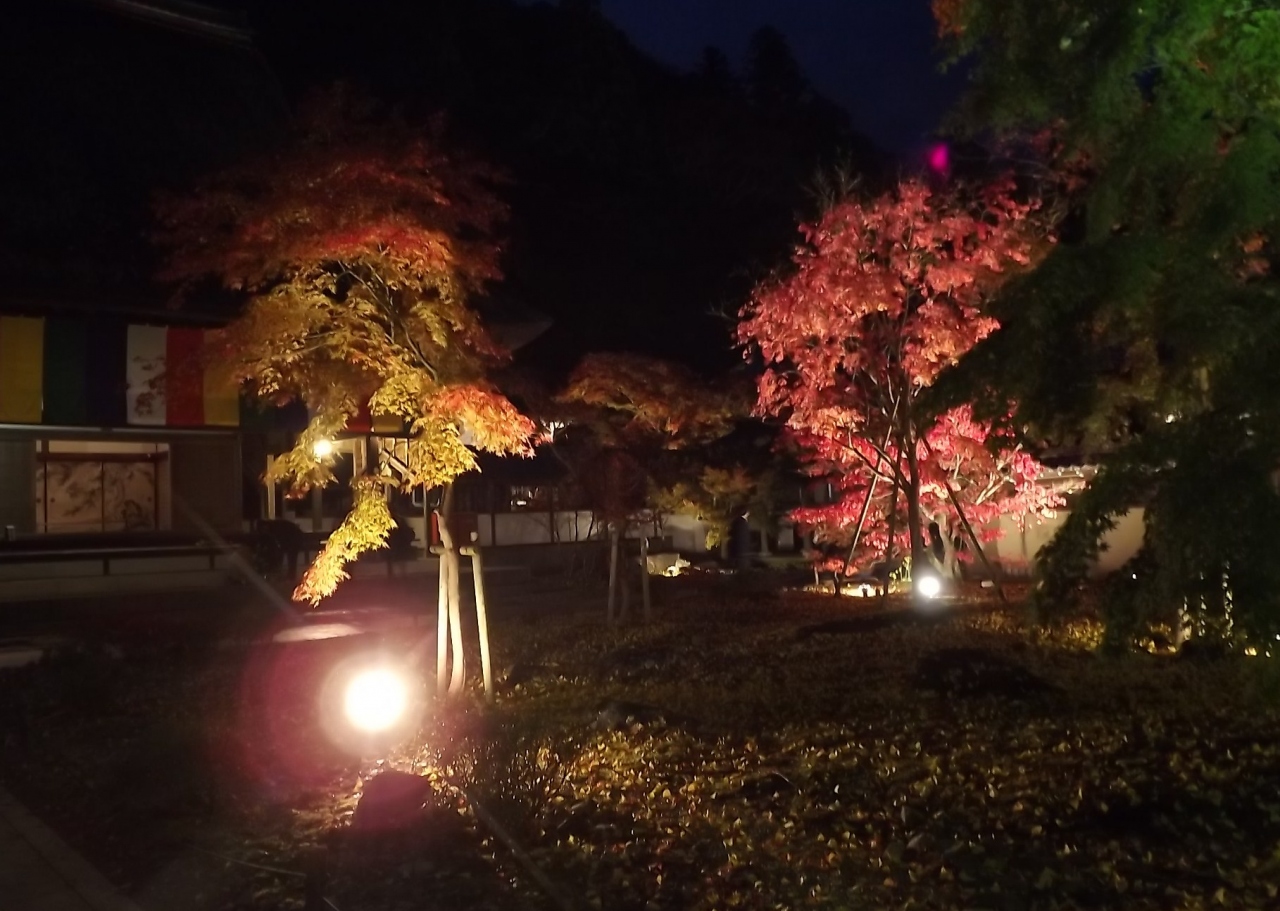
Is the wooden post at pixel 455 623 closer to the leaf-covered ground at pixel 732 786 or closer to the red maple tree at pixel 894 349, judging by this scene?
the leaf-covered ground at pixel 732 786

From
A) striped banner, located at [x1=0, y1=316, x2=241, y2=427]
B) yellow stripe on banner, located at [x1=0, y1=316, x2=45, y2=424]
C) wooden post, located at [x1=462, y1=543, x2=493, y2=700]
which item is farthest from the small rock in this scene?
yellow stripe on banner, located at [x1=0, y1=316, x2=45, y2=424]

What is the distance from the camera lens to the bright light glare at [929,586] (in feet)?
54.2

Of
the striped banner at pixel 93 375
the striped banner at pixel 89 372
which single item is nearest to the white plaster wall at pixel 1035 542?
the striped banner at pixel 93 375

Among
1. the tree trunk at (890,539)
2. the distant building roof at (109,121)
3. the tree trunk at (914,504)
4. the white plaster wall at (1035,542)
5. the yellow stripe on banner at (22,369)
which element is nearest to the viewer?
the tree trunk at (914,504)

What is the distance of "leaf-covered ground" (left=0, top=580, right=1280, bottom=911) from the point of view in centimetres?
591

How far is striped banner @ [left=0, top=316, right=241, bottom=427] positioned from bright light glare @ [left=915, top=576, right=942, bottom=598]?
11.0m

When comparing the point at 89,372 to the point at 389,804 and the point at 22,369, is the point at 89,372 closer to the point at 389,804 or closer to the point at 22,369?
the point at 22,369

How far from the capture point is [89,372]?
20.8 meters

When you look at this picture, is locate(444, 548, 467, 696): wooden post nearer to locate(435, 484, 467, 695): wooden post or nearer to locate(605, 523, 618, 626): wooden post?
locate(435, 484, 467, 695): wooden post

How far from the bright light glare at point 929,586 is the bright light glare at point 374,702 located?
8.28 metres

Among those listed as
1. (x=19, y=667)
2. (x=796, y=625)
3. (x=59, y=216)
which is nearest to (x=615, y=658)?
(x=796, y=625)

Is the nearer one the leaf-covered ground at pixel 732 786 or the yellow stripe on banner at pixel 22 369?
the leaf-covered ground at pixel 732 786

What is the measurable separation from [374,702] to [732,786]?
12.1 feet

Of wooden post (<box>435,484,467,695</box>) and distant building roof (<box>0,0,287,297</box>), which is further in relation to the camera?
distant building roof (<box>0,0,287,297</box>)
